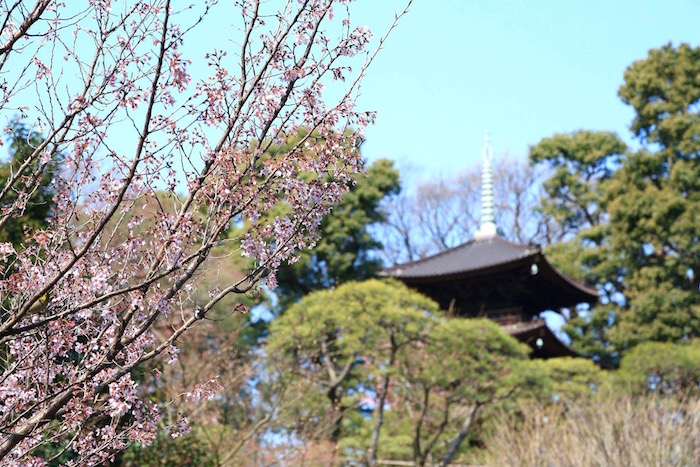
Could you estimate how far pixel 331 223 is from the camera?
20.7 metres

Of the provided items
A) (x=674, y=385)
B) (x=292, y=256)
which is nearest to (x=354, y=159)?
(x=292, y=256)

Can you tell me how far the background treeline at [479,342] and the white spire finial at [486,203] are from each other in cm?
218

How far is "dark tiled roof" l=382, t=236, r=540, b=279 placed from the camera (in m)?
17.3

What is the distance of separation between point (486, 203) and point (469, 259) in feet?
8.20

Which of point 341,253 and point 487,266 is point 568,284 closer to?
point 487,266

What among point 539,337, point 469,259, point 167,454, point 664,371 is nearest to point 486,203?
point 469,259

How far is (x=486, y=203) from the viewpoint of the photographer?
20.4 m

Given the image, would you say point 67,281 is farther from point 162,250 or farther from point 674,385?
point 674,385

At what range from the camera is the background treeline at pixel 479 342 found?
33.4 ft

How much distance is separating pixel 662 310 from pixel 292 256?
1698 cm

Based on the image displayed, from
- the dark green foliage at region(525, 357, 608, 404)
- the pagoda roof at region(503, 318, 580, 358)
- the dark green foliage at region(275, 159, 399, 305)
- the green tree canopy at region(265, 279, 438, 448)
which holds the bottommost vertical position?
the dark green foliage at region(525, 357, 608, 404)

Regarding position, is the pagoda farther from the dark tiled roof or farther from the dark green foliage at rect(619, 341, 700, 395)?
the dark green foliage at rect(619, 341, 700, 395)

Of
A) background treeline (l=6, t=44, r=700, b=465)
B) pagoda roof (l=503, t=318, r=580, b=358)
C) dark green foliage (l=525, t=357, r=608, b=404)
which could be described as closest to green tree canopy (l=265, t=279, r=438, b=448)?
background treeline (l=6, t=44, r=700, b=465)

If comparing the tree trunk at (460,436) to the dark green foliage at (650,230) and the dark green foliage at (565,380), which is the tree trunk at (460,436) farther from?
the dark green foliage at (650,230)
